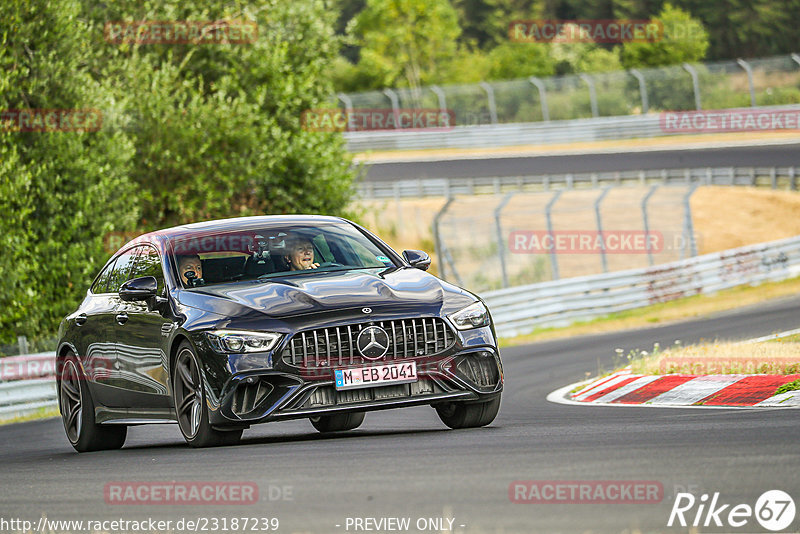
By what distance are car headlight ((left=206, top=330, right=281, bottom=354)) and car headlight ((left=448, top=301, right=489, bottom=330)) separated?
1229 mm

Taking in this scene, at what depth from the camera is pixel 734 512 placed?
5.24m

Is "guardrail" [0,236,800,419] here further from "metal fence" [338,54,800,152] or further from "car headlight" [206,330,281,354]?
"metal fence" [338,54,800,152]

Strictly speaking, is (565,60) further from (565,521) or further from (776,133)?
(565,521)

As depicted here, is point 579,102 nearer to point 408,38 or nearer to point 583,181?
point 583,181

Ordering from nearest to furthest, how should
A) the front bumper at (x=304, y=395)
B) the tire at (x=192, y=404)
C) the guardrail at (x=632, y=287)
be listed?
1. the front bumper at (x=304, y=395)
2. the tire at (x=192, y=404)
3. the guardrail at (x=632, y=287)

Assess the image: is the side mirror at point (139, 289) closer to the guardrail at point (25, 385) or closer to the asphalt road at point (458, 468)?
the asphalt road at point (458, 468)

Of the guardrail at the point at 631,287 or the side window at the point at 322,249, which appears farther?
the guardrail at the point at 631,287

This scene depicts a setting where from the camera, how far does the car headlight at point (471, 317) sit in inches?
340

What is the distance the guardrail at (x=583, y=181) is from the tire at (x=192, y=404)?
114 feet

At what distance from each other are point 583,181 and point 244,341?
3723 cm
